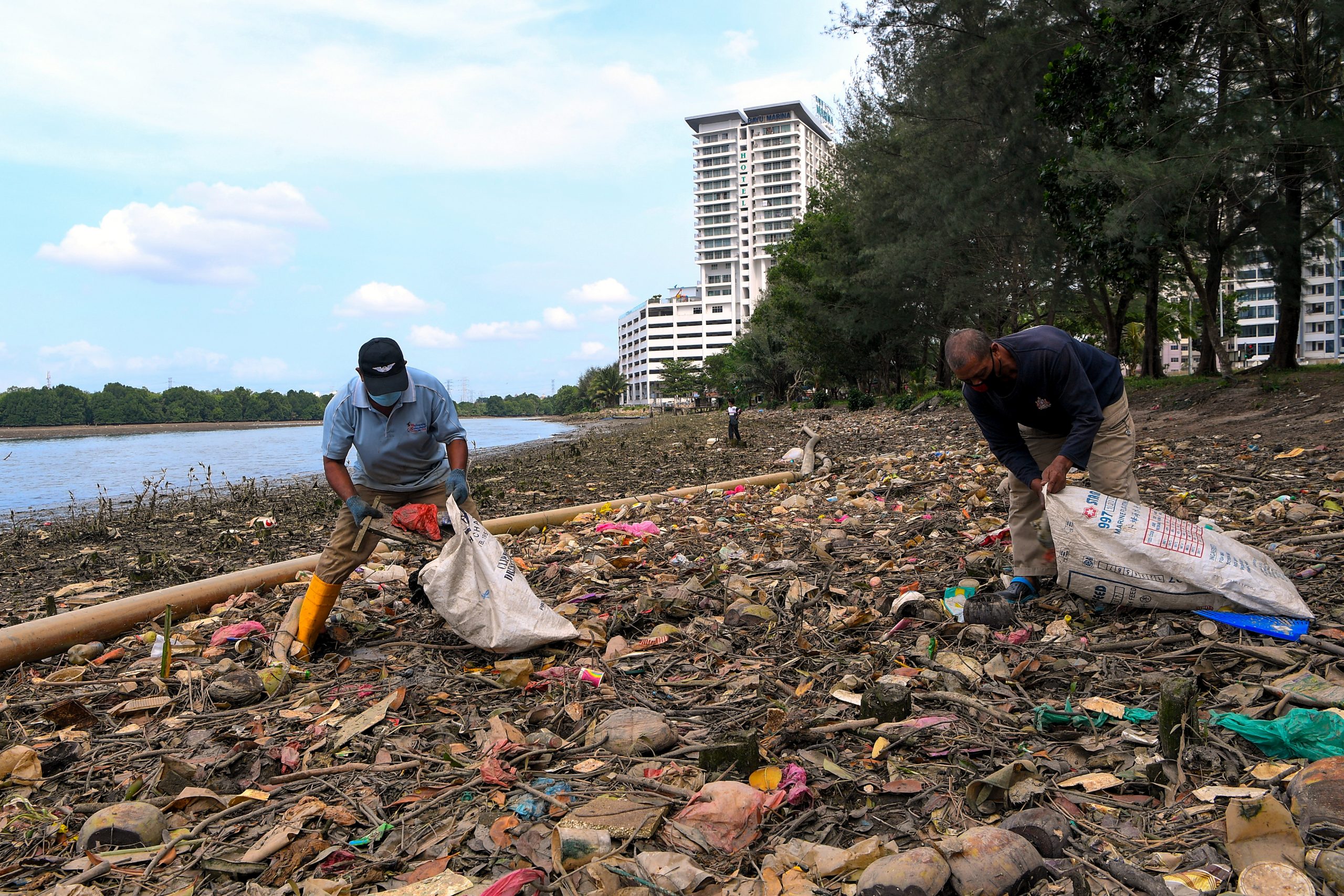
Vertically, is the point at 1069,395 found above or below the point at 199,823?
above

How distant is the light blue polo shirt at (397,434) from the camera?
12.6 ft

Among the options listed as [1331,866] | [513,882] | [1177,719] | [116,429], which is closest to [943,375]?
[1177,719]

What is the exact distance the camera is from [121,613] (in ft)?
14.6

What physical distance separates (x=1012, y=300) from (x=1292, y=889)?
2071 cm

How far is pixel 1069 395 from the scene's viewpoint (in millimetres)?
3402

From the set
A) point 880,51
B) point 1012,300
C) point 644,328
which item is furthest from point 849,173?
point 644,328

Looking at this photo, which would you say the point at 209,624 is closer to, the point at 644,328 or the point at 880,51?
the point at 880,51

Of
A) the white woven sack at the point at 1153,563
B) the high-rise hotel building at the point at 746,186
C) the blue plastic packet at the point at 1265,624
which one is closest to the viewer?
the blue plastic packet at the point at 1265,624

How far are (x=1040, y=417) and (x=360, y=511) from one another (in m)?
3.12

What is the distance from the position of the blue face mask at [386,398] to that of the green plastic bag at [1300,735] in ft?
11.3

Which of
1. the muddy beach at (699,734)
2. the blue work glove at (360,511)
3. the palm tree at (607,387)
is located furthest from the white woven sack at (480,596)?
the palm tree at (607,387)

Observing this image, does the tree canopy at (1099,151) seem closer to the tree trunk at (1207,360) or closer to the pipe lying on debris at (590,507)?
the tree trunk at (1207,360)

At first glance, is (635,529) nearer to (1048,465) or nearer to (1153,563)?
(1048,465)

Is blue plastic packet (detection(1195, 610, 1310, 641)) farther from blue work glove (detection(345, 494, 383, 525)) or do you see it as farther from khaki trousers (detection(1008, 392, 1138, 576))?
blue work glove (detection(345, 494, 383, 525))
